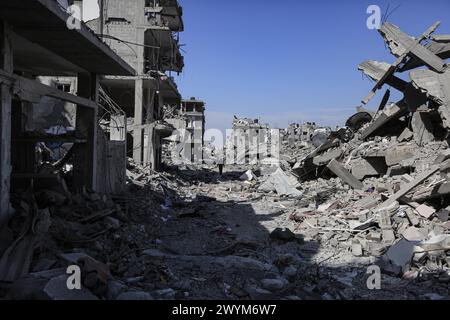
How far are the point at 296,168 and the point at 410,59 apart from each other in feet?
21.4

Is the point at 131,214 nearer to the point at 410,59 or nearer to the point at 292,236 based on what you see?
the point at 292,236

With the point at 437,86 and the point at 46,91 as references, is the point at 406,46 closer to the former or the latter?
the point at 437,86

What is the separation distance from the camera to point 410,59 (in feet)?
45.3

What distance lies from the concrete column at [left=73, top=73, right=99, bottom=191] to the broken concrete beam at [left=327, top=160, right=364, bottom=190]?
836 centimetres

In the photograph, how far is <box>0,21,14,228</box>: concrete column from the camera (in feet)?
19.3

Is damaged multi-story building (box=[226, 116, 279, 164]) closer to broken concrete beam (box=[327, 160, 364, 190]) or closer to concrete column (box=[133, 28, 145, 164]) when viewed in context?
concrete column (box=[133, 28, 145, 164])

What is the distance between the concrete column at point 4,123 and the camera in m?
5.89

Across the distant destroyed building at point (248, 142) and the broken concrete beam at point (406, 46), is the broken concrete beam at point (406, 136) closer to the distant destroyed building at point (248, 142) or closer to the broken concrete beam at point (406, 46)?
the broken concrete beam at point (406, 46)

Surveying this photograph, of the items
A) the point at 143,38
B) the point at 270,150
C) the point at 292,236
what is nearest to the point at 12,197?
the point at 292,236

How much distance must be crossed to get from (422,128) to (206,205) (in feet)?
24.2

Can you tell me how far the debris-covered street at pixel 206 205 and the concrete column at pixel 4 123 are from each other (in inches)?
0.9

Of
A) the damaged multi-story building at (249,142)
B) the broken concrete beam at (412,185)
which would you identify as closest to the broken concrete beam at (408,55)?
the broken concrete beam at (412,185)

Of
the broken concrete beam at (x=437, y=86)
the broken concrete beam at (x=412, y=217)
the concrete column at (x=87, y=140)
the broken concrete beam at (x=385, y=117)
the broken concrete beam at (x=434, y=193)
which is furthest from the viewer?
the broken concrete beam at (x=385, y=117)

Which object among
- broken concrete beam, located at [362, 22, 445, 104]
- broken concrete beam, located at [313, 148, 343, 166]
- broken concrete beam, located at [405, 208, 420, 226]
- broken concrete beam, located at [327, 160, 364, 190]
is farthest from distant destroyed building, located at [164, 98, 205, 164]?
broken concrete beam, located at [405, 208, 420, 226]
